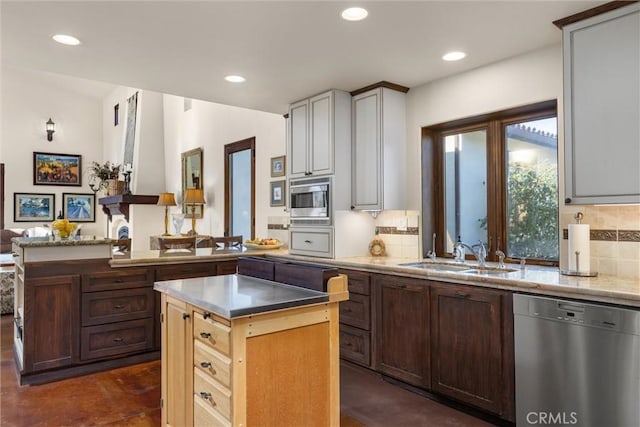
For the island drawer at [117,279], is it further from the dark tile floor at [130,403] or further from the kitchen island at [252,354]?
the kitchen island at [252,354]

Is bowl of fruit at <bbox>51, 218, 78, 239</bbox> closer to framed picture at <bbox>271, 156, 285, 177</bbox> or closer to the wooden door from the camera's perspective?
the wooden door

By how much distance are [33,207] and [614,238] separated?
10.7 meters

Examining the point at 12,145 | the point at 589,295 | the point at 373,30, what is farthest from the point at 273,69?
the point at 12,145

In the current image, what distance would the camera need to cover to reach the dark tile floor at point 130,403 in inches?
103

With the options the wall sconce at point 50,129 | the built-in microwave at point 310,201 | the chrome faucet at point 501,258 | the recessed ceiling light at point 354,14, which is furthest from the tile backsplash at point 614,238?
the wall sconce at point 50,129

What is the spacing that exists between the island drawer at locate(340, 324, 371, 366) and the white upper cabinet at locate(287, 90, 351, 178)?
4.56 ft

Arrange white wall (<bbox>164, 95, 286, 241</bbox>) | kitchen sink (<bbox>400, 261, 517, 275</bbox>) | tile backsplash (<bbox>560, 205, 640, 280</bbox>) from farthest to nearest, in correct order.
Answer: white wall (<bbox>164, 95, 286, 241</bbox>) < kitchen sink (<bbox>400, 261, 517, 275</bbox>) < tile backsplash (<bbox>560, 205, 640, 280</bbox>)

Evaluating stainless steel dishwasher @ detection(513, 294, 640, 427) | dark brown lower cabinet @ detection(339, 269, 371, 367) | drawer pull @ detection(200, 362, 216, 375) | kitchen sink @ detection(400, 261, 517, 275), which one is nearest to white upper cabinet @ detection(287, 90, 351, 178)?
dark brown lower cabinet @ detection(339, 269, 371, 367)

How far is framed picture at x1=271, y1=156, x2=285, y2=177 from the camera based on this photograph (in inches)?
199

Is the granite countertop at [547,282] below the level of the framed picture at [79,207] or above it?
below

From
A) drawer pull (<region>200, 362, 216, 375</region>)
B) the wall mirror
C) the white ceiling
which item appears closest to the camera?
drawer pull (<region>200, 362, 216, 375</region>)

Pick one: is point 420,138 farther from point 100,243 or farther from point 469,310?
point 100,243

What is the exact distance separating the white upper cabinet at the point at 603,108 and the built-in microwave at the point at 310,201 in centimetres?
196

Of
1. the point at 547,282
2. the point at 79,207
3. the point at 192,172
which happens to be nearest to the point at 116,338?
the point at 547,282
